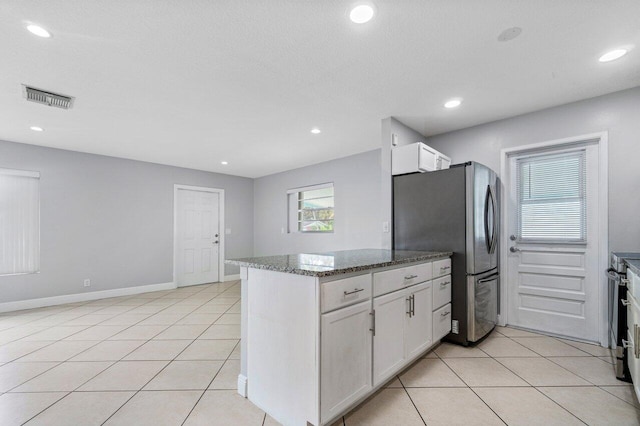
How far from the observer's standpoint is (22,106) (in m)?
2.90

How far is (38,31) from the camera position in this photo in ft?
5.86

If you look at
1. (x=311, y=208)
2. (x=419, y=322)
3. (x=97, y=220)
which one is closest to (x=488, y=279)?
(x=419, y=322)

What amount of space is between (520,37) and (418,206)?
160 cm

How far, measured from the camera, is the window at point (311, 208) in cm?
544

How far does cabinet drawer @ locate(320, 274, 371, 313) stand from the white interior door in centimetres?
499

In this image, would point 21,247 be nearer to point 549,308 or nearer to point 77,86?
point 77,86

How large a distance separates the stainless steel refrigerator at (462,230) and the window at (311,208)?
2402 millimetres

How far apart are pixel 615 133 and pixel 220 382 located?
4122 millimetres

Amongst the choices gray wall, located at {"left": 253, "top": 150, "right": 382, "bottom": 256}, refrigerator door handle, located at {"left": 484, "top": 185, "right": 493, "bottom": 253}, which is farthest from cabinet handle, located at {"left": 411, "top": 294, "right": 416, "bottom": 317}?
gray wall, located at {"left": 253, "top": 150, "right": 382, "bottom": 256}

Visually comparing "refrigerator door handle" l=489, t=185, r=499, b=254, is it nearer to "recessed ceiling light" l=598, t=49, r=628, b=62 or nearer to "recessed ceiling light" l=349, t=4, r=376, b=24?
"recessed ceiling light" l=598, t=49, r=628, b=62

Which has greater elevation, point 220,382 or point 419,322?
point 419,322

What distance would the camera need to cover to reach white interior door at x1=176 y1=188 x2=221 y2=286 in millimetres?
5711

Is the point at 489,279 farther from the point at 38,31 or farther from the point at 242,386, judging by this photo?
the point at 38,31

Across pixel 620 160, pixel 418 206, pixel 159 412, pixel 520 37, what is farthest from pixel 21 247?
pixel 620 160
